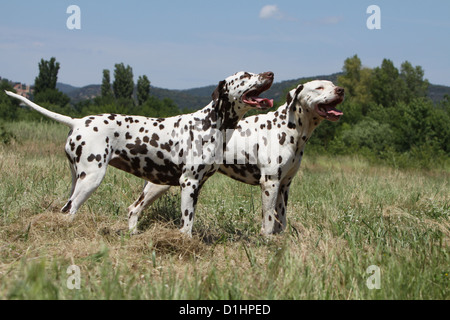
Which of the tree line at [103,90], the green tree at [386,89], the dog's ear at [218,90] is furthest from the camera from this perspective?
the green tree at [386,89]

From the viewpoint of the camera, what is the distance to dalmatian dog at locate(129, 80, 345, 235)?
527cm

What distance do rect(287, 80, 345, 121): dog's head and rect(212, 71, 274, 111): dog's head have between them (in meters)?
0.66

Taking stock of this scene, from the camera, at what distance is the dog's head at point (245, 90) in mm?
4738

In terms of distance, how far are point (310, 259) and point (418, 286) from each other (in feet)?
2.90

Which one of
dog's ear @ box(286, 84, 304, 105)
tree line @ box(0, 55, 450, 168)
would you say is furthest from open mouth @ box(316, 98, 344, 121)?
tree line @ box(0, 55, 450, 168)

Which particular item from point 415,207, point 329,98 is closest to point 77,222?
point 329,98

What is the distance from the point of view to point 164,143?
4.96 metres

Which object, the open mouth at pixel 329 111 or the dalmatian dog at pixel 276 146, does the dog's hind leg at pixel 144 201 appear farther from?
the open mouth at pixel 329 111

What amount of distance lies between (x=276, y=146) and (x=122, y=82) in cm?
6888

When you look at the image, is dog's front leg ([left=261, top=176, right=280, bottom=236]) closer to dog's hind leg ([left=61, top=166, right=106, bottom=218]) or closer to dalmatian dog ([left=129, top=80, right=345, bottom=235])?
dalmatian dog ([left=129, top=80, right=345, bottom=235])

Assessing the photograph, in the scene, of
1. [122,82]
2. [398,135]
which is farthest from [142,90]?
[398,135]

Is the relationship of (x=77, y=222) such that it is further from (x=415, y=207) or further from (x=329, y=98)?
(x=415, y=207)

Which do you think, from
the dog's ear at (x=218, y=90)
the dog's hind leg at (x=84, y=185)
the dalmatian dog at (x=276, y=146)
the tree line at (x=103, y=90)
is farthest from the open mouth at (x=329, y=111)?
the tree line at (x=103, y=90)
